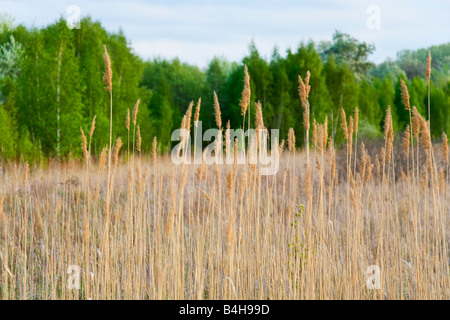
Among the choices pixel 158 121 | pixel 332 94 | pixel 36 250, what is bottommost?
pixel 36 250

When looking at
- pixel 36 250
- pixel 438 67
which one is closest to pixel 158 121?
pixel 36 250

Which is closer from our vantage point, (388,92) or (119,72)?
(119,72)

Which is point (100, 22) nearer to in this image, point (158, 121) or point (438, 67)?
point (158, 121)

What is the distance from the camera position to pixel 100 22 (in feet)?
40.6

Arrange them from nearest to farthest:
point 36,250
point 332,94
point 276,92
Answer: point 36,250, point 276,92, point 332,94

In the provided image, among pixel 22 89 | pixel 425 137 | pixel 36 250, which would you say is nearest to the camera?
pixel 425 137

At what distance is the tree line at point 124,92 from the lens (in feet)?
30.9

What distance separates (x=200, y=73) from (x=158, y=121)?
22.0ft

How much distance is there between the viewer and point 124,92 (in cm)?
1137

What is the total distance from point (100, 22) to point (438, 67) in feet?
105

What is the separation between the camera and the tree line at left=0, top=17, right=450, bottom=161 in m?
9.41
